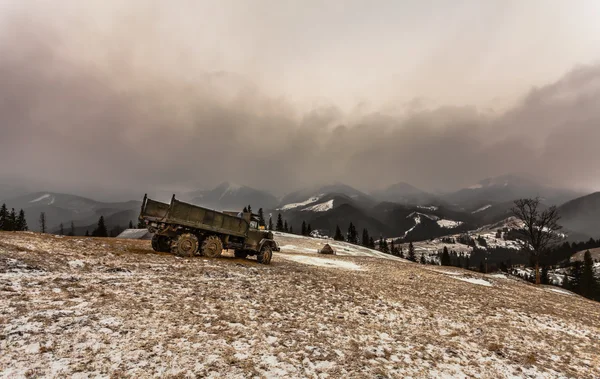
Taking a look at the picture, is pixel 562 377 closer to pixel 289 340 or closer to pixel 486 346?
pixel 486 346

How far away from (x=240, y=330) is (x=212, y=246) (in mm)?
13194

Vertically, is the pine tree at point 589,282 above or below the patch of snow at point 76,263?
below

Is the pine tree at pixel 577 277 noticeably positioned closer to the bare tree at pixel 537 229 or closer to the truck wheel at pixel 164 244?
the bare tree at pixel 537 229

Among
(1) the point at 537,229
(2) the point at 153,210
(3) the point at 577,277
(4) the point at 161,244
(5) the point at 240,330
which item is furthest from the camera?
(3) the point at 577,277

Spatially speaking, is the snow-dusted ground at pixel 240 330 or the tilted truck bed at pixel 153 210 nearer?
the snow-dusted ground at pixel 240 330

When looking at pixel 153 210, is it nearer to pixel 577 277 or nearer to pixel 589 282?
pixel 589 282

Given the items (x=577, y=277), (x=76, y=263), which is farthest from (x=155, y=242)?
(x=577, y=277)

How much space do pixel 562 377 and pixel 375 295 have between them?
756 centimetres

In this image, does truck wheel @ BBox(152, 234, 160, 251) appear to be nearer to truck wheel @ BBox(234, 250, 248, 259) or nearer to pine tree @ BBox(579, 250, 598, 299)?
truck wheel @ BBox(234, 250, 248, 259)

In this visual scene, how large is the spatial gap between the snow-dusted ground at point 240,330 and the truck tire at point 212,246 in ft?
17.2

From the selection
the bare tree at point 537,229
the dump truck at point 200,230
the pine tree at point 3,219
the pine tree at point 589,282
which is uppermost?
the bare tree at point 537,229

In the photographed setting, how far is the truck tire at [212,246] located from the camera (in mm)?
20000

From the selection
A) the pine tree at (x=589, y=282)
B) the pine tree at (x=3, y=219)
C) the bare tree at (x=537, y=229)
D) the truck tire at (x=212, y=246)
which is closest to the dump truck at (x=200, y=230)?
the truck tire at (x=212, y=246)

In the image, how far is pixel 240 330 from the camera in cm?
791
